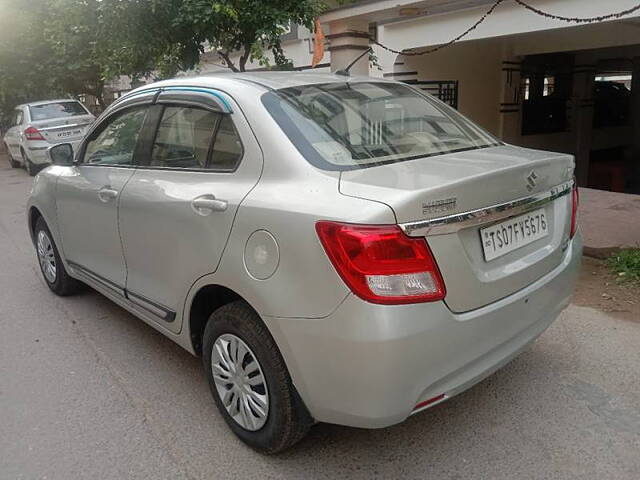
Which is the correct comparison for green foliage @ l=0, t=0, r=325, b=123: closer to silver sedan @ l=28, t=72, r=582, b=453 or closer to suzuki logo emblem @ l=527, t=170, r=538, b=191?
silver sedan @ l=28, t=72, r=582, b=453

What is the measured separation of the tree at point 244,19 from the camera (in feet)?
21.4

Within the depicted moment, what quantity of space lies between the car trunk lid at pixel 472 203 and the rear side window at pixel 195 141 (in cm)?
72

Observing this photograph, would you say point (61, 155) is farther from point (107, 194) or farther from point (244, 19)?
point (244, 19)

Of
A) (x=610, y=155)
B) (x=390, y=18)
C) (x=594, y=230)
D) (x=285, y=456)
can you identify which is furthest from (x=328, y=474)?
(x=610, y=155)

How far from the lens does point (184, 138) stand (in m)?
3.14

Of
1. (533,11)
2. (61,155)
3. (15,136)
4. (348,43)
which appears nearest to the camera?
(61,155)

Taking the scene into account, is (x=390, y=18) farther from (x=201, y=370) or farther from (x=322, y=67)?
(x=201, y=370)

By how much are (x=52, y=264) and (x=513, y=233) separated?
387 centimetres

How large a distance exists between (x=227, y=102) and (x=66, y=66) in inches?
575

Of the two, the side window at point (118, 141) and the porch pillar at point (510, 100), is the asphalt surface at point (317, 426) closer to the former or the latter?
the side window at point (118, 141)

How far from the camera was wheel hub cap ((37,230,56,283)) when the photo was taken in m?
4.84

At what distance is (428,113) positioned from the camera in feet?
10.8

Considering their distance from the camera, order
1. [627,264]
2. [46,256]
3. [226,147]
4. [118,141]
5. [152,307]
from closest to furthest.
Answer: [226,147]
[152,307]
[118,141]
[627,264]
[46,256]

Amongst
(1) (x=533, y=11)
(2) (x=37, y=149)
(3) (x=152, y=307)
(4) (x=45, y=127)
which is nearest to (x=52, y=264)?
(3) (x=152, y=307)
